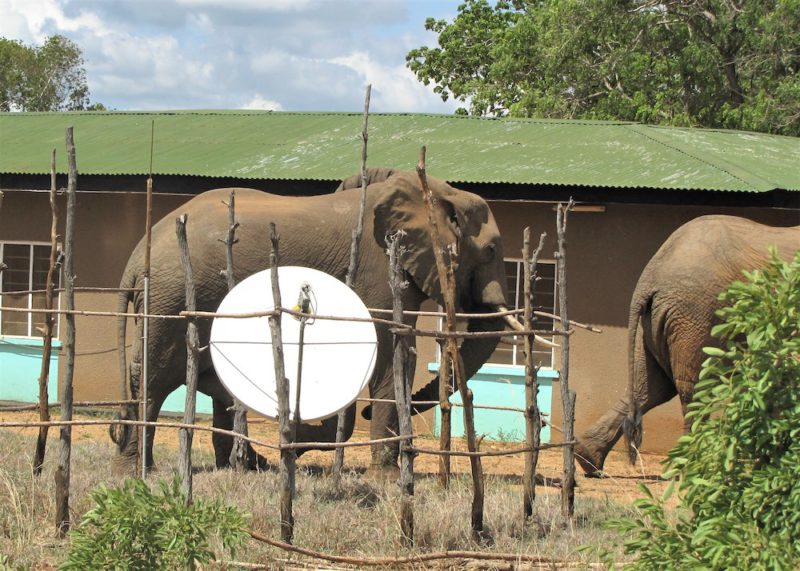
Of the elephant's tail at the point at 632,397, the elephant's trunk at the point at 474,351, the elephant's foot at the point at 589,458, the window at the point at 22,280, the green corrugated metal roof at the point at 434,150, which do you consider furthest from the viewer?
the window at the point at 22,280

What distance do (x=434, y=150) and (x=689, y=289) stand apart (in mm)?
5135

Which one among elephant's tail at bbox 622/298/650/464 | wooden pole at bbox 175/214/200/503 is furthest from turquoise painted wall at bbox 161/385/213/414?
wooden pole at bbox 175/214/200/503

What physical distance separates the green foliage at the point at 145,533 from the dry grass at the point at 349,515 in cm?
68

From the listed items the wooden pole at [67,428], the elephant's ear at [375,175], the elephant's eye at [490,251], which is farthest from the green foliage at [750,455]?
the elephant's ear at [375,175]

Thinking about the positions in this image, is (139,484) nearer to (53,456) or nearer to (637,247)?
(53,456)

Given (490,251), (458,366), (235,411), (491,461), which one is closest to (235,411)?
(235,411)

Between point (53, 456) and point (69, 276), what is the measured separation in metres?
2.82

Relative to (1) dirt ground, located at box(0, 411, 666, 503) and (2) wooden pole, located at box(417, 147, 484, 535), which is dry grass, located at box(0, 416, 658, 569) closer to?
(2) wooden pole, located at box(417, 147, 484, 535)

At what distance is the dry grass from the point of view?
285 inches

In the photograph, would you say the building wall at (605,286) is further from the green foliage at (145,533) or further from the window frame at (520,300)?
the green foliage at (145,533)

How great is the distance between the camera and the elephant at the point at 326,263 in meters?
9.97

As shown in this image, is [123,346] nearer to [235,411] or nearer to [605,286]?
[235,411]

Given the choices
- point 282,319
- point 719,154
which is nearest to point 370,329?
point 282,319

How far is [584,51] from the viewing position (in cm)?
2175
